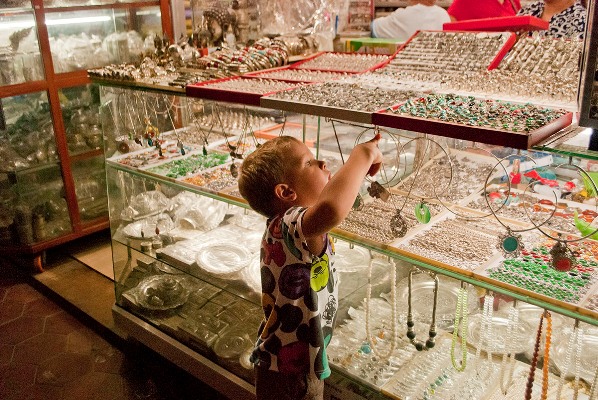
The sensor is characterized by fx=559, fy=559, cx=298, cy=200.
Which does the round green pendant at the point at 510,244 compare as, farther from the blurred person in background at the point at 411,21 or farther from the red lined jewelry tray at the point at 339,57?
the blurred person in background at the point at 411,21

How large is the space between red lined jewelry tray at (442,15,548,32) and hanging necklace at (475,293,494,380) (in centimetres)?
113

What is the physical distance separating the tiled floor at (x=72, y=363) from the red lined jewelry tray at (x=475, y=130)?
6.11 ft

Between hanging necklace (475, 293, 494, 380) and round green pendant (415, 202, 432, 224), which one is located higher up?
round green pendant (415, 202, 432, 224)

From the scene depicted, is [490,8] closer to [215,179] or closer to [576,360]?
[215,179]

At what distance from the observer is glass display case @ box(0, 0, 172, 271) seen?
151 inches

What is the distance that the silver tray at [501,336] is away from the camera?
191 cm

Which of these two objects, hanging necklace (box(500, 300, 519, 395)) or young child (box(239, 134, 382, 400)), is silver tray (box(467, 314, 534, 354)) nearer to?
hanging necklace (box(500, 300, 519, 395))

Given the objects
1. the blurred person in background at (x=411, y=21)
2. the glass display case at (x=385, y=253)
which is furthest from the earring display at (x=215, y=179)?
the blurred person in background at (x=411, y=21)

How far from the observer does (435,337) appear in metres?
2.21

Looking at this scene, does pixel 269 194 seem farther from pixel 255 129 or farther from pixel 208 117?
pixel 208 117

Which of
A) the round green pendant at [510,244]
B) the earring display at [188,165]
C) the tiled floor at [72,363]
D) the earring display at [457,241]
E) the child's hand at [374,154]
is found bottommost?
the tiled floor at [72,363]

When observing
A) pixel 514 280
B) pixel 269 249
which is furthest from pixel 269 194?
pixel 514 280

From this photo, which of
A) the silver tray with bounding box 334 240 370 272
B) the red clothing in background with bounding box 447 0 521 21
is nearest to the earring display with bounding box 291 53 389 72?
the silver tray with bounding box 334 240 370 272

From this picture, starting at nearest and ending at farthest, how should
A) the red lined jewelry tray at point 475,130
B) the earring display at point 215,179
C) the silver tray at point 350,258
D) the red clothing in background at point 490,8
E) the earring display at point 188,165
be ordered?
the red lined jewelry tray at point 475,130 → the silver tray at point 350,258 → the earring display at point 215,179 → the earring display at point 188,165 → the red clothing in background at point 490,8
